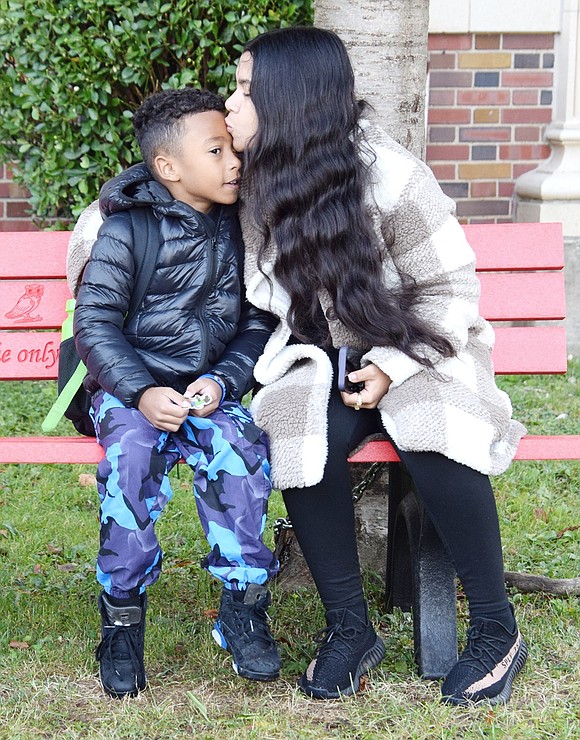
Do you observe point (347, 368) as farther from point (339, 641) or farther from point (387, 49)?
point (387, 49)

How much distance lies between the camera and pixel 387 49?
3.23 meters

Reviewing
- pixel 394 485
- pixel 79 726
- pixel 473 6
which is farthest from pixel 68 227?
pixel 79 726

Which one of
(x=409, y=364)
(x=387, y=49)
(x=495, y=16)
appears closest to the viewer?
(x=409, y=364)

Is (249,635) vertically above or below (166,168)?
below

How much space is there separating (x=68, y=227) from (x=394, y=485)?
10.7 ft

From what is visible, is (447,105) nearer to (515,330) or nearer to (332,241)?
(515,330)

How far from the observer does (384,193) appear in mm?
2818

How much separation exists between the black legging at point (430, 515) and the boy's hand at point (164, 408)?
322 mm

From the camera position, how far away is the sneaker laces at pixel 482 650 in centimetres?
263

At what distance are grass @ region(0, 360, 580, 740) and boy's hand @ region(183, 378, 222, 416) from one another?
2.18 feet

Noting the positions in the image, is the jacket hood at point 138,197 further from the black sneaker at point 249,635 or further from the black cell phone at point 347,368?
the black sneaker at point 249,635

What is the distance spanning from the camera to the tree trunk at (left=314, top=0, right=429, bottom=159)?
10.5ft

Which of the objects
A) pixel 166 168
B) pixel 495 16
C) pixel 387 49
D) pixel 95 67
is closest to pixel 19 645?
pixel 166 168

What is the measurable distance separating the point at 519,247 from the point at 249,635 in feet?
4.60
